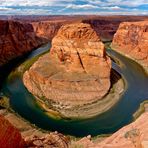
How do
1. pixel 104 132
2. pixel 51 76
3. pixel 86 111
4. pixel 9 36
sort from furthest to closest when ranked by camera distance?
1. pixel 9 36
2. pixel 51 76
3. pixel 86 111
4. pixel 104 132

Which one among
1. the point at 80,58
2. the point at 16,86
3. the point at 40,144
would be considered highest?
the point at 40,144

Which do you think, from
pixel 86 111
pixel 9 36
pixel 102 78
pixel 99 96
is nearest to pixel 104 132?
pixel 86 111

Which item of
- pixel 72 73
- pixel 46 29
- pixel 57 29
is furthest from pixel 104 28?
pixel 72 73

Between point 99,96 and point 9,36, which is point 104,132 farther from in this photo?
point 9,36

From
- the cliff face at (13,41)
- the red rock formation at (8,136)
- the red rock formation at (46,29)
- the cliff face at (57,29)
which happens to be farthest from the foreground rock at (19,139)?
the red rock formation at (46,29)

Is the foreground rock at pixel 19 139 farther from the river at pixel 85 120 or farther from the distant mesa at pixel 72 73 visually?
the distant mesa at pixel 72 73

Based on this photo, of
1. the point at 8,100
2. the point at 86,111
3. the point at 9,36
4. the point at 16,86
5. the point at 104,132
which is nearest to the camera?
the point at 104,132
